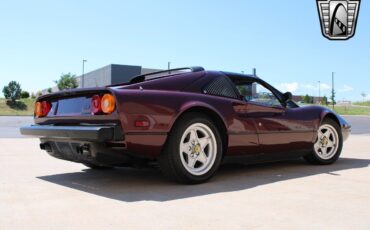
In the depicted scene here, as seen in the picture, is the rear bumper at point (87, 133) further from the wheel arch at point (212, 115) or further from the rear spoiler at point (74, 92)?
the wheel arch at point (212, 115)

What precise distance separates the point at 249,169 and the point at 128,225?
288 centimetres

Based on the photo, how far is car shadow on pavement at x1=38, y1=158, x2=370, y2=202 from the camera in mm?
3635

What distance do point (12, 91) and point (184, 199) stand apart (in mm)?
66405

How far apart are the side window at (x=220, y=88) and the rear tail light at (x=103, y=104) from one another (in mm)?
1088

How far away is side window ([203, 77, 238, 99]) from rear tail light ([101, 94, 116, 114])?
3.55ft

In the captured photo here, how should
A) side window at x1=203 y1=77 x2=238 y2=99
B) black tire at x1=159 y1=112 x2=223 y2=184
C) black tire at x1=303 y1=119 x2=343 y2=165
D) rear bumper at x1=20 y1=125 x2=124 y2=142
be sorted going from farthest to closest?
black tire at x1=303 y1=119 x2=343 y2=165, side window at x1=203 y1=77 x2=238 y2=99, black tire at x1=159 y1=112 x2=223 y2=184, rear bumper at x1=20 y1=125 x2=124 y2=142

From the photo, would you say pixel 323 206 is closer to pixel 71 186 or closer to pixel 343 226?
pixel 343 226

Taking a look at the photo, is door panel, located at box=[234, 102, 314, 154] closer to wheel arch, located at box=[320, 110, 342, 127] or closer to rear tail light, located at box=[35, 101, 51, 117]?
wheel arch, located at box=[320, 110, 342, 127]

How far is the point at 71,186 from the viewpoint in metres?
4.02

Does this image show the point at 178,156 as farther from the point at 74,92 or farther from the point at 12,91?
the point at 12,91

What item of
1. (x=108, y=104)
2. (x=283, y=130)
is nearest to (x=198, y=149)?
(x=108, y=104)

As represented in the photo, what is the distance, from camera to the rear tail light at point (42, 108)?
179 inches

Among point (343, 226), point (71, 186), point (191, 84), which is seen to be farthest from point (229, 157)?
point (343, 226)

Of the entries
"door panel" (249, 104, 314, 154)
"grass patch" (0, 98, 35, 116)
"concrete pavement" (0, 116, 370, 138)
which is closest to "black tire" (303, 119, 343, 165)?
"door panel" (249, 104, 314, 154)
